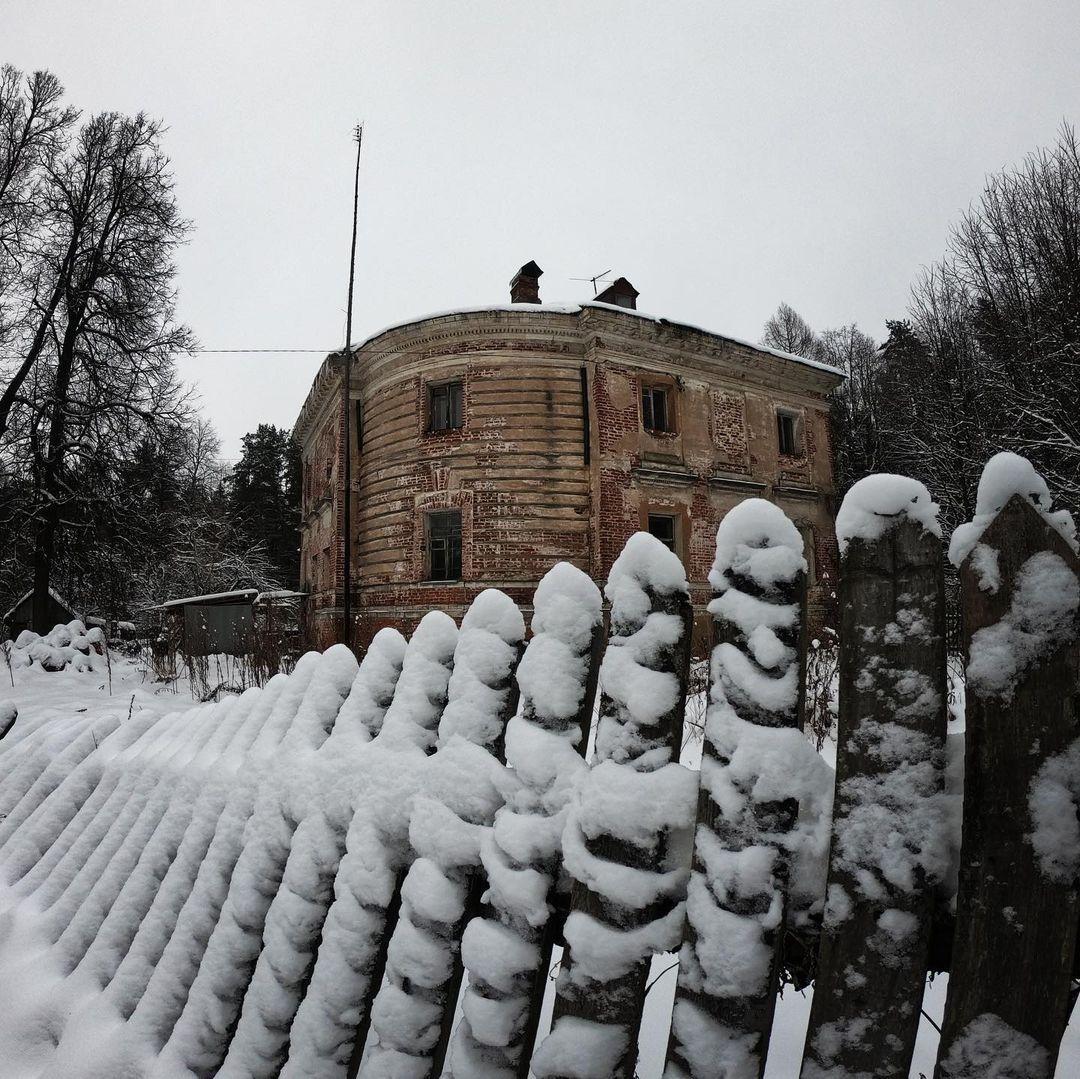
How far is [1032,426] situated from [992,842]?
554 inches

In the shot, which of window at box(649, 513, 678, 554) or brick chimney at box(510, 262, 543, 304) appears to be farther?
brick chimney at box(510, 262, 543, 304)

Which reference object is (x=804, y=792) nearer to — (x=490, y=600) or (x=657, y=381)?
(x=490, y=600)

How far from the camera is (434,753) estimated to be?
4.66 ft

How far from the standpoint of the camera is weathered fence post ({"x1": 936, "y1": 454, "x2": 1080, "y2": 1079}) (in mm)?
789

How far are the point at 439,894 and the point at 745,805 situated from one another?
0.66 meters

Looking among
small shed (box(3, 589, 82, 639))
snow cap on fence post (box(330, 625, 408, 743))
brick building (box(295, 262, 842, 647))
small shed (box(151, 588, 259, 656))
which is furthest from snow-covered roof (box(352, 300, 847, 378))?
snow cap on fence post (box(330, 625, 408, 743))

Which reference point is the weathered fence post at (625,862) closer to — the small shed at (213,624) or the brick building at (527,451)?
the small shed at (213,624)

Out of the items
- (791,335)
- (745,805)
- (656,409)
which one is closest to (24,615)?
(656,409)

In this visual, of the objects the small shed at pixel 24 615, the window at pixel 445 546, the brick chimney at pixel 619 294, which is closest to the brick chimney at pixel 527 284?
the brick chimney at pixel 619 294

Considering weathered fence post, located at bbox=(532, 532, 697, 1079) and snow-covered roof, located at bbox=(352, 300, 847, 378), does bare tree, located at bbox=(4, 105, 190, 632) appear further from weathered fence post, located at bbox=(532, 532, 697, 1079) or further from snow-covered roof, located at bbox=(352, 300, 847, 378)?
weathered fence post, located at bbox=(532, 532, 697, 1079)

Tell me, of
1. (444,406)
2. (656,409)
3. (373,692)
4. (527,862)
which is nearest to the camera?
(527,862)

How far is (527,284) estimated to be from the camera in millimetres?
16625

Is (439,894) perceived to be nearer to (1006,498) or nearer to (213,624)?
(1006,498)

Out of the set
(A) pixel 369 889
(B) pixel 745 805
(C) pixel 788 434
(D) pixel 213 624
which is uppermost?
(C) pixel 788 434
